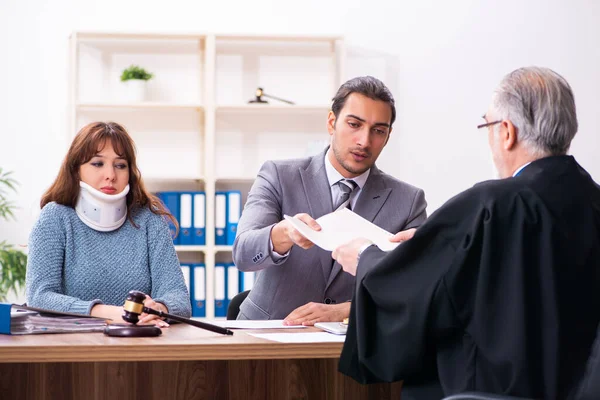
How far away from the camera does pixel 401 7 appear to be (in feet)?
17.6

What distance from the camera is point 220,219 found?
4.97m

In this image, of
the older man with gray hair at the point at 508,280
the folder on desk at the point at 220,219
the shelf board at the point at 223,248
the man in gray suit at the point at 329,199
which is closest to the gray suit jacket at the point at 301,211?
the man in gray suit at the point at 329,199

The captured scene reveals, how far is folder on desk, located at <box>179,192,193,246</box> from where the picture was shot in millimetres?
4910

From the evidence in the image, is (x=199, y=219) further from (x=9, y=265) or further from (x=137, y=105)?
(x=9, y=265)

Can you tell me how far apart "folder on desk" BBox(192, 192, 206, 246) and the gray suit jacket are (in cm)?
204

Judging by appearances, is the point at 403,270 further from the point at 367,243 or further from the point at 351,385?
the point at 351,385

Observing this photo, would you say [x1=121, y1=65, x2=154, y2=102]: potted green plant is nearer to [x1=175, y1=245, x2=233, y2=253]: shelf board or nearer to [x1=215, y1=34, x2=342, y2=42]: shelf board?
[x1=215, y1=34, x2=342, y2=42]: shelf board

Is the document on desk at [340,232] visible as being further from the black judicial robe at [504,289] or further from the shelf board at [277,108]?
the shelf board at [277,108]

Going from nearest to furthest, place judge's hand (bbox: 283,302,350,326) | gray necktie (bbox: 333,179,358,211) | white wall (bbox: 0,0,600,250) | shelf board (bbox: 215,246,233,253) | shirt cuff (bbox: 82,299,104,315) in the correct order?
shirt cuff (bbox: 82,299,104,315)
judge's hand (bbox: 283,302,350,326)
gray necktie (bbox: 333,179,358,211)
shelf board (bbox: 215,246,233,253)
white wall (bbox: 0,0,600,250)

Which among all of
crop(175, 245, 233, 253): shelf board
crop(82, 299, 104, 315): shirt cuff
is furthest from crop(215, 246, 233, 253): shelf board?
crop(82, 299, 104, 315): shirt cuff

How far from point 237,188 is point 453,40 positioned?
181cm

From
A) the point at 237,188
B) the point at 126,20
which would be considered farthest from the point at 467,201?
the point at 126,20

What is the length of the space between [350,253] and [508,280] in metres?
0.52

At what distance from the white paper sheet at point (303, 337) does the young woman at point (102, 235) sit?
1.63ft
